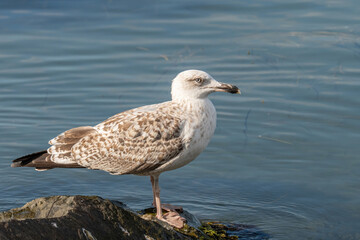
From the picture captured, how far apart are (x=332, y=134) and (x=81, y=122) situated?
158 inches

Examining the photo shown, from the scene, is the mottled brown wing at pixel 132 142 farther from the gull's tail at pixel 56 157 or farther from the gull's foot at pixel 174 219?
the gull's foot at pixel 174 219

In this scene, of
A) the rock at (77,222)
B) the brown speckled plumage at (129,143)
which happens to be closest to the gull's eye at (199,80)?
the brown speckled plumage at (129,143)

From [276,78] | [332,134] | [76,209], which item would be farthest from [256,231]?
[276,78]

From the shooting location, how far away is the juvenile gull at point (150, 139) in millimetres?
7402

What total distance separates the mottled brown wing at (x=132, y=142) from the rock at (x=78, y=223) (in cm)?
88

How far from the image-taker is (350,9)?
51.0ft

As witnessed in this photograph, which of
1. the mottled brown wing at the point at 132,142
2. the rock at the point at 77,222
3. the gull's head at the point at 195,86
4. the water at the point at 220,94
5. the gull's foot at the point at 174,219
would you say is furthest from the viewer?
the water at the point at 220,94

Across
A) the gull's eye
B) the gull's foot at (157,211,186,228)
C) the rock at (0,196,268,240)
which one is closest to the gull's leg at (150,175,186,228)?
the gull's foot at (157,211,186,228)

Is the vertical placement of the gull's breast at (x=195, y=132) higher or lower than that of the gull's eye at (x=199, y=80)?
lower

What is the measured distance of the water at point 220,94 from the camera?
357 inches

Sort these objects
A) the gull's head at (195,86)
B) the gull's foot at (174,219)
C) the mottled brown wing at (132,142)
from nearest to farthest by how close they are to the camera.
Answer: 1. the gull's foot at (174,219)
2. the mottled brown wing at (132,142)
3. the gull's head at (195,86)

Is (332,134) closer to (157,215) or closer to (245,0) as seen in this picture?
(157,215)

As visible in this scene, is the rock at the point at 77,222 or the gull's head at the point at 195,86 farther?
the gull's head at the point at 195,86

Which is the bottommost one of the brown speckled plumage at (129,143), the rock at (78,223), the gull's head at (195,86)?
the rock at (78,223)
